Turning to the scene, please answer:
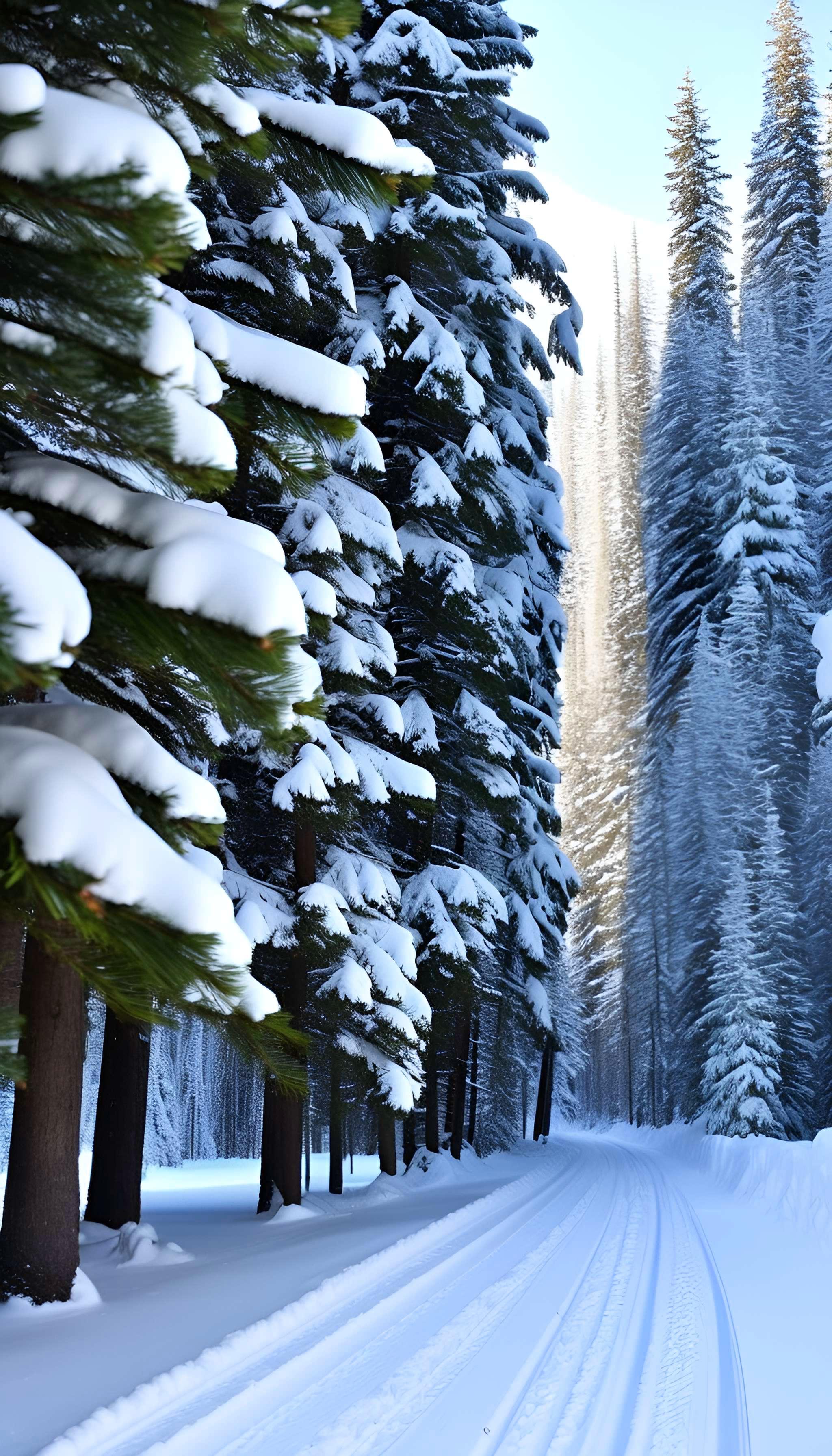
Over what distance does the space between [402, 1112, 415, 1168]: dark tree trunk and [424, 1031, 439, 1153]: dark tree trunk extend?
0.26 metres

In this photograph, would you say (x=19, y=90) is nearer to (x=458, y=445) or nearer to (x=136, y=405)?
(x=136, y=405)

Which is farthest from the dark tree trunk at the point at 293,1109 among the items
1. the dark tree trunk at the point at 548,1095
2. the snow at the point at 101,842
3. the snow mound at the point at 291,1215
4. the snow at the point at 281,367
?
the dark tree trunk at the point at 548,1095

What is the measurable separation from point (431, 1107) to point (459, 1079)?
173 centimetres

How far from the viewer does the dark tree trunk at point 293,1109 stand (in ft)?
39.2

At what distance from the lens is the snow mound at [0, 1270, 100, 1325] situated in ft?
21.3

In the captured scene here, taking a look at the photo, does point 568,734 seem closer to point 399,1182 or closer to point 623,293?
point 623,293

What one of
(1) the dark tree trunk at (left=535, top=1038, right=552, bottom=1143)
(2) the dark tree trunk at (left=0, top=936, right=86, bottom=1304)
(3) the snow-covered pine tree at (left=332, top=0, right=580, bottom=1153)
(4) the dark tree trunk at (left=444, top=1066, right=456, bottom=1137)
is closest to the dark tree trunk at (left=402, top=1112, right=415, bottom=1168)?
(3) the snow-covered pine tree at (left=332, top=0, right=580, bottom=1153)

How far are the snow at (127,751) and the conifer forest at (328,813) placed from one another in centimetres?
1

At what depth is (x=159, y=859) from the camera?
2721mm

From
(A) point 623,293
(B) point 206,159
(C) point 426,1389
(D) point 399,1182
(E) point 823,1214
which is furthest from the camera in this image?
(A) point 623,293

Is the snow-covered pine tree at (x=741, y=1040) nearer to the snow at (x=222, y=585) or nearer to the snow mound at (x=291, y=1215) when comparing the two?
the snow mound at (x=291, y=1215)

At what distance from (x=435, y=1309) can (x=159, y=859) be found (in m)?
5.54

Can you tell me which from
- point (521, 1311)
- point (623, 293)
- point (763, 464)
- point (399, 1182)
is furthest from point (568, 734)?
point (521, 1311)

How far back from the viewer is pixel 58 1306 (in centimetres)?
668
